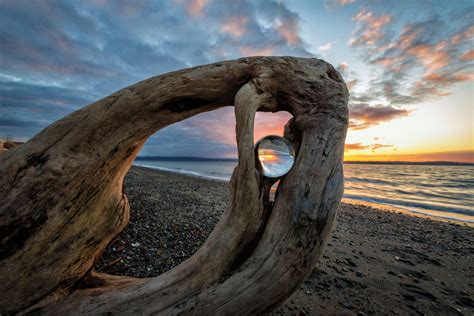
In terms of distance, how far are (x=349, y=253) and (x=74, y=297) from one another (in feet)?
17.6

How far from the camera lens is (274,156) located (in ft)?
7.02

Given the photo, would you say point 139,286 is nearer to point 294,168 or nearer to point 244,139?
point 244,139

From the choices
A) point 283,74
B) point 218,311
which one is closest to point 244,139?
point 283,74

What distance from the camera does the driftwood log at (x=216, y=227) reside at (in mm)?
1866

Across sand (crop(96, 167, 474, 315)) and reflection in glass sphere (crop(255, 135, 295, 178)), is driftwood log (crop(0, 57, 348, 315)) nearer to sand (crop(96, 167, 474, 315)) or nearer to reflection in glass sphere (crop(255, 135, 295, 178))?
reflection in glass sphere (crop(255, 135, 295, 178))

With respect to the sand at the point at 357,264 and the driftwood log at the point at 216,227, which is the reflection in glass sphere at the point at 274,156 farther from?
the sand at the point at 357,264

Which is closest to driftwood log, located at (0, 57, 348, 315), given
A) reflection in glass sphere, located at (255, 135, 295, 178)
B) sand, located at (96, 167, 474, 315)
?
reflection in glass sphere, located at (255, 135, 295, 178)

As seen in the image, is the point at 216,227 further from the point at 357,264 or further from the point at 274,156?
the point at 357,264

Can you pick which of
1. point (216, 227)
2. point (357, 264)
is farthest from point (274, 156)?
point (357, 264)

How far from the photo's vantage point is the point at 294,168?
6.99 ft

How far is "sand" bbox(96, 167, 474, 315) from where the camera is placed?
327cm

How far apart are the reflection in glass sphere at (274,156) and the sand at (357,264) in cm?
216

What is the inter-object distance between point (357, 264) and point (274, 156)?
13.2ft

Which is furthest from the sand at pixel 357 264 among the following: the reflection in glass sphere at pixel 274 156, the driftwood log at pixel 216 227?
the reflection in glass sphere at pixel 274 156
